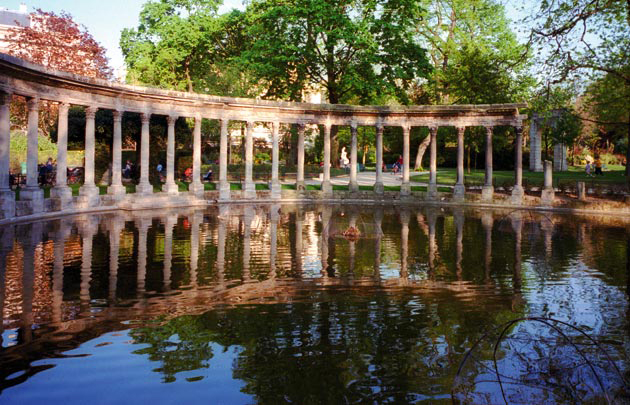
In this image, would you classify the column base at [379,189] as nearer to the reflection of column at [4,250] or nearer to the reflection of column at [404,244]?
the reflection of column at [404,244]

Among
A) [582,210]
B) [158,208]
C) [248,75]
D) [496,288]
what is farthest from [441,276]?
[248,75]

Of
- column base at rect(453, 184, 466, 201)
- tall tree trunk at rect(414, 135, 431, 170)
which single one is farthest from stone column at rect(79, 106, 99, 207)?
tall tree trunk at rect(414, 135, 431, 170)

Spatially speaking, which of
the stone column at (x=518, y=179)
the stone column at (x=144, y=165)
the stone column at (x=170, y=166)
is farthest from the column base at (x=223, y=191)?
the stone column at (x=518, y=179)

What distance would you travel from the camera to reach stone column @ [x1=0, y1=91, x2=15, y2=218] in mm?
24969

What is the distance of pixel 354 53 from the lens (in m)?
48.6

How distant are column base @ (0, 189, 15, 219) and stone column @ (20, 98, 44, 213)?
1.74m

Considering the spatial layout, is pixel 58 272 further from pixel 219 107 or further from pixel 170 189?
pixel 219 107

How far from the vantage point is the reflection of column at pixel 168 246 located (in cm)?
1388

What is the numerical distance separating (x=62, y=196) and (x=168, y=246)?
46.5 feet

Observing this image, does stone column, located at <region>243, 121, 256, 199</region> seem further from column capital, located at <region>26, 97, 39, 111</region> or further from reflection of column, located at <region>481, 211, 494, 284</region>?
reflection of column, located at <region>481, 211, 494, 284</region>

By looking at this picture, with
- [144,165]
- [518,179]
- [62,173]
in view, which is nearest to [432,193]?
[518,179]

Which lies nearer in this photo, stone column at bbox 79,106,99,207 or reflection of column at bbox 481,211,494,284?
reflection of column at bbox 481,211,494,284

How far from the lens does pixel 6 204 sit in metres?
25.0

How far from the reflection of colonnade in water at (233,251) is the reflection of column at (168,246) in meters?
0.03
